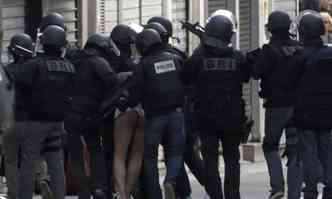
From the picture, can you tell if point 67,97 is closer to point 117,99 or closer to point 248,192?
point 117,99

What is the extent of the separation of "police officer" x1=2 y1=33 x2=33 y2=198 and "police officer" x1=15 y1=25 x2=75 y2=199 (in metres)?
0.08

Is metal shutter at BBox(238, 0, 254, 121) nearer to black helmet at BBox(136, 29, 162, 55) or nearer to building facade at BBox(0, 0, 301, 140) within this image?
building facade at BBox(0, 0, 301, 140)

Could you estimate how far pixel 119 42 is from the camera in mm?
16406

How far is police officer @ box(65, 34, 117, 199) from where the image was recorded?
52.9 ft

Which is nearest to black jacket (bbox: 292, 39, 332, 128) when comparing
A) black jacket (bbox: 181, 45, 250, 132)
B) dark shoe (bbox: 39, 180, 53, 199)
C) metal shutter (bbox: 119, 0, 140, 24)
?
black jacket (bbox: 181, 45, 250, 132)

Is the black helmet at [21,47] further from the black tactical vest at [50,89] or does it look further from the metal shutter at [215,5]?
the metal shutter at [215,5]

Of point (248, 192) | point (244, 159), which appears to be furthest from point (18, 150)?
point (244, 159)

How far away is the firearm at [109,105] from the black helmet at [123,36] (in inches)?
23.2

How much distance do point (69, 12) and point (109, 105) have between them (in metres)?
5.54

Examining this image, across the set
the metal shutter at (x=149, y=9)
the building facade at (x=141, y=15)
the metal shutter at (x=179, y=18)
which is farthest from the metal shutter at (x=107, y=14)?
the metal shutter at (x=179, y=18)

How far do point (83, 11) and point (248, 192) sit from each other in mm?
3816

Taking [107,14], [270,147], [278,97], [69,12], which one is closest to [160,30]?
[278,97]

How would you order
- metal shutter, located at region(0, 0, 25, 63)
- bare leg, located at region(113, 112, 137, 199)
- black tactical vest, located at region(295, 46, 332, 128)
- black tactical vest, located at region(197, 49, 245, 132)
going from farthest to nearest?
1. metal shutter, located at region(0, 0, 25, 63)
2. bare leg, located at region(113, 112, 137, 199)
3. black tactical vest, located at region(197, 49, 245, 132)
4. black tactical vest, located at region(295, 46, 332, 128)

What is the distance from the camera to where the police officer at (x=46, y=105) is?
51.3ft
